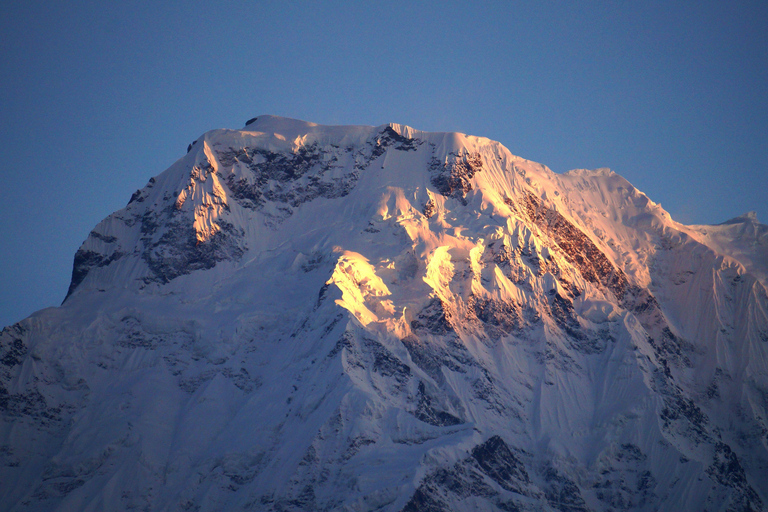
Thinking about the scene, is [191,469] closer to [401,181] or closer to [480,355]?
[480,355]

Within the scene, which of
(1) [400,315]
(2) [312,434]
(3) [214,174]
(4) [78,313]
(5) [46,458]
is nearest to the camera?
(2) [312,434]

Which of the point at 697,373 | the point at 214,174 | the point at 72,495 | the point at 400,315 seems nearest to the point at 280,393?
the point at 400,315

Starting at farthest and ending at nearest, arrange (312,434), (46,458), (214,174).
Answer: (214,174)
(46,458)
(312,434)

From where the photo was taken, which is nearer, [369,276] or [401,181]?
[369,276]

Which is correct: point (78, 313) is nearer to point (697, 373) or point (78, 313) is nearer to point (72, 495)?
A: point (72, 495)

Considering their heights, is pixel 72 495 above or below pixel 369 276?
below

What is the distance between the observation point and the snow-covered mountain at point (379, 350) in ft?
451

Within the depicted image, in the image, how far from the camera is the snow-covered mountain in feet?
451

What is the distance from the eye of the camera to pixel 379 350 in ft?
487

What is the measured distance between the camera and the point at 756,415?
530 feet

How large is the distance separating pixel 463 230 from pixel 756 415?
6073 cm

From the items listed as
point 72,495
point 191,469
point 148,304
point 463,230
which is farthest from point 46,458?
point 463,230

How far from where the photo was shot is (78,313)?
550ft

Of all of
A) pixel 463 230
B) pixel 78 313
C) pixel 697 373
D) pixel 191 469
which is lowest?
pixel 191 469
